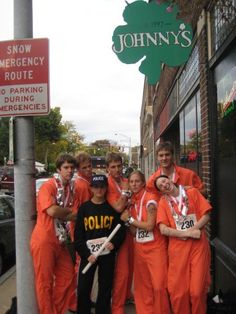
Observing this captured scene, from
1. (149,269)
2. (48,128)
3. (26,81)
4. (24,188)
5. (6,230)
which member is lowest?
(6,230)

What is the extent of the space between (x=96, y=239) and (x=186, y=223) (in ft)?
3.07

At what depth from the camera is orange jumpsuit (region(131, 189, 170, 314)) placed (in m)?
4.04

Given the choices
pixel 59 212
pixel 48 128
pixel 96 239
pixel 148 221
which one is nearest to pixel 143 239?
pixel 148 221

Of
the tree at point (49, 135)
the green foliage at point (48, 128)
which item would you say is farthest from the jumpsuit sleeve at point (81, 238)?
the green foliage at point (48, 128)

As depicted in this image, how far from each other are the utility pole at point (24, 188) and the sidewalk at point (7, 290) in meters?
1.39

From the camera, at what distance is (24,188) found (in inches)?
163

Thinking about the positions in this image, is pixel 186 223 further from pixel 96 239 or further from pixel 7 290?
pixel 7 290

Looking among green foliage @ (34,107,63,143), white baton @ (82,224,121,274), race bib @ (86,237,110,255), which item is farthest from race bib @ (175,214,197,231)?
green foliage @ (34,107,63,143)

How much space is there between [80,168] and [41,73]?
61.6 inches

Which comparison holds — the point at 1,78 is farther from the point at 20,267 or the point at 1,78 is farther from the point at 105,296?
the point at 105,296

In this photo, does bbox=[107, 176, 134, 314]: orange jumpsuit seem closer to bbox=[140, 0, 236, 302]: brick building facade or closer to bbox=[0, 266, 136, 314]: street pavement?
bbox=[0, 266, 136, 314]: street pavement

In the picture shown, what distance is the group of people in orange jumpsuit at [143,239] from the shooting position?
3.87 meters

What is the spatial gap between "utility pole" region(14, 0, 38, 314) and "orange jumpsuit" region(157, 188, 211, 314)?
126cm

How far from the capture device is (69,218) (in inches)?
179
